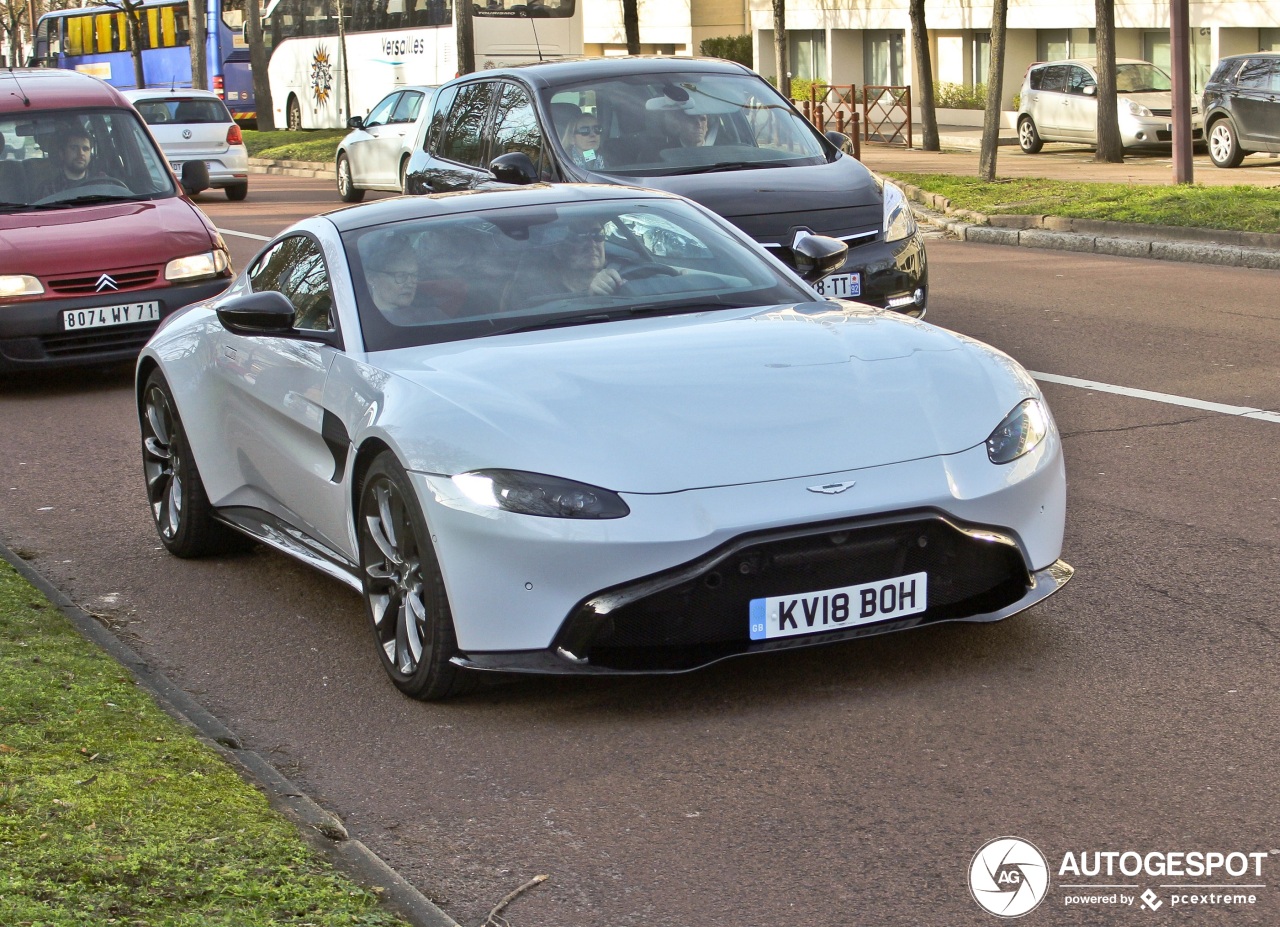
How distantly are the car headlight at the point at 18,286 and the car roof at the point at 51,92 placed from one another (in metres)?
1.89

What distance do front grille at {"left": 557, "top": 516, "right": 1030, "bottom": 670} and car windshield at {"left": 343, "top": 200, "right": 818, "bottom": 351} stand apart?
1361 mm

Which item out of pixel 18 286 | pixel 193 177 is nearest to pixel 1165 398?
pixel 18 286

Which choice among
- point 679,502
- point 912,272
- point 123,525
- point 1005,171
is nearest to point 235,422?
point 123,525

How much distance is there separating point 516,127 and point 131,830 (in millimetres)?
8644

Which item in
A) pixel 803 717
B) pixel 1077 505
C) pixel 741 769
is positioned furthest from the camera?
pixel 1077 505

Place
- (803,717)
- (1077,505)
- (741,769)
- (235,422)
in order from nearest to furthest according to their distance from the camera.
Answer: (741,769) < (803,717) < (235,422) < (1077,505)

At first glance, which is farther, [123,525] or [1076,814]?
[123,525]

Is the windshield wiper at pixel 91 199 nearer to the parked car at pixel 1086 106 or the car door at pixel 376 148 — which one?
the car door at pixel 376 148

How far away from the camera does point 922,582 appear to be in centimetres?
494

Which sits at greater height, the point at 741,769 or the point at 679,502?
the point at 679,502

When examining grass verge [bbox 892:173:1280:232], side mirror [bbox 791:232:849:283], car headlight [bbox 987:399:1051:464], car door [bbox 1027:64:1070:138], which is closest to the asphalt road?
car headlight [bbox 987:399:1051:464]

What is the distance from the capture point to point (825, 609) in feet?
15.8

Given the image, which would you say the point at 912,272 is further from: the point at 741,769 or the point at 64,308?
the point at 741,769

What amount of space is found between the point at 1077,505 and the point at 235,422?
Answer: 3251 mm
